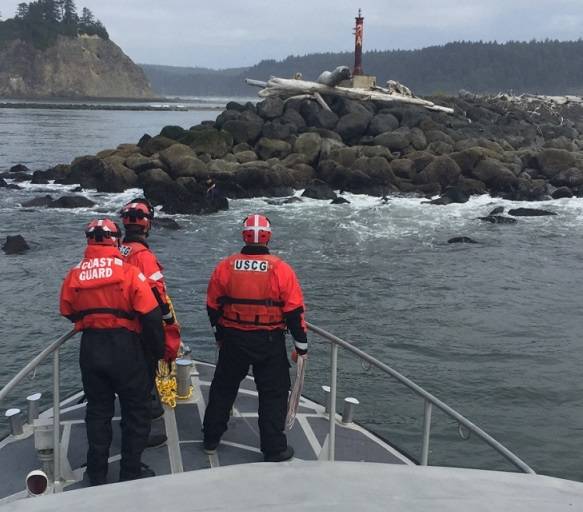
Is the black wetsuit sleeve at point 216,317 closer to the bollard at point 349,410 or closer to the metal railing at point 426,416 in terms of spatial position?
the metal railing at point 426,416

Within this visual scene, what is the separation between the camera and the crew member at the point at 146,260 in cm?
483

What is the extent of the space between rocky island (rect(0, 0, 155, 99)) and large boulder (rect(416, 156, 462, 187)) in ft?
426

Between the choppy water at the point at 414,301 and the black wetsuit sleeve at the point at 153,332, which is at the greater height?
the black wetsuit sleeve at the point at 153,332

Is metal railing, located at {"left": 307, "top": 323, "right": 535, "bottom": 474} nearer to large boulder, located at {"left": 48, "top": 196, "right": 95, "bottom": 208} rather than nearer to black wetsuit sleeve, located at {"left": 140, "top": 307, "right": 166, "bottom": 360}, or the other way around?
black wetsuit sleeve, located at {"left": 140, "top": 307, "right": 166, "bottom": 360}

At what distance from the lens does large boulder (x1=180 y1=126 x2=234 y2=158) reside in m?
30.0

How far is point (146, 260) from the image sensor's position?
4840 millimetres

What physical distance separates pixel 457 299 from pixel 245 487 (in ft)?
43.9

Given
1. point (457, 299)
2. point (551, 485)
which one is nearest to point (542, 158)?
point (457, 299)

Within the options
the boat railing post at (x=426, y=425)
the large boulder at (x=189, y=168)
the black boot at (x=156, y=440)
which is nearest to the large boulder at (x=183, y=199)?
the large boulder at (x=189, y=168)

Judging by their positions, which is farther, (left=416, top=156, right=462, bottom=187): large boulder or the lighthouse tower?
the lighthouse tower

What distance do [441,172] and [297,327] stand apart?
25.0 metres

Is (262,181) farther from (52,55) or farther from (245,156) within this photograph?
(52,55)

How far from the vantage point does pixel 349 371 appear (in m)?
10.6

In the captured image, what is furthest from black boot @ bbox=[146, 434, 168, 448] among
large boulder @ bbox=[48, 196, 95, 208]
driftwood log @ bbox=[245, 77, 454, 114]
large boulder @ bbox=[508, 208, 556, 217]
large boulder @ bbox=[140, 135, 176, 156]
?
driftwood log @ bbox=[245, 77, 454, 114]
